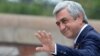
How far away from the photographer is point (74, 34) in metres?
3.23

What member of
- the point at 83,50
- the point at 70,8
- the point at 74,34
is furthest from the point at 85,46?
the point at 70,8

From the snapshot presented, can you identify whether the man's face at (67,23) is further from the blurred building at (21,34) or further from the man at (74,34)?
the blurred building at (21,34)

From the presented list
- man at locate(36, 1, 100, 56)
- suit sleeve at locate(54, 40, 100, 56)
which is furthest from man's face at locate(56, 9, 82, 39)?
suit sleeve at locate(54, 40, 100, 56)

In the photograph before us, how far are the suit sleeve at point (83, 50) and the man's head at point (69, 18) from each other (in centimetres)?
16

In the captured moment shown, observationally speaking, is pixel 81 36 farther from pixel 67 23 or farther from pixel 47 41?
pixel 47 41

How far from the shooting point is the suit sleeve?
2.96 metres

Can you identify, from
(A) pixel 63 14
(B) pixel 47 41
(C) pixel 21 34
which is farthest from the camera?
(C) pixel 21 34

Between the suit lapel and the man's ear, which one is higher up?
the man's ear

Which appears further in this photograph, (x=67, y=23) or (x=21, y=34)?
(x=21, y=34)

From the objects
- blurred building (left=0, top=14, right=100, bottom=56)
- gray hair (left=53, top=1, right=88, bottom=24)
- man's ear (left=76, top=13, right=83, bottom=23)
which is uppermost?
gray hair (left=53, top=1, right=88, bottom=24)

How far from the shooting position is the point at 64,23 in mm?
3166

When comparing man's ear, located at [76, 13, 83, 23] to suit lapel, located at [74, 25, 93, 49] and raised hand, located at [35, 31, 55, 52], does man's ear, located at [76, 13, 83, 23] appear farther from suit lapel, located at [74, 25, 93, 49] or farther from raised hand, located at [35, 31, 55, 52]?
raised hand, located at [35, 31, 55, 52]

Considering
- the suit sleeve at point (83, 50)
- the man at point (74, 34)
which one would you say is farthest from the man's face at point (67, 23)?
the suit sleeve at point (83, 50)

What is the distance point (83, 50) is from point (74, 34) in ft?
0.81
